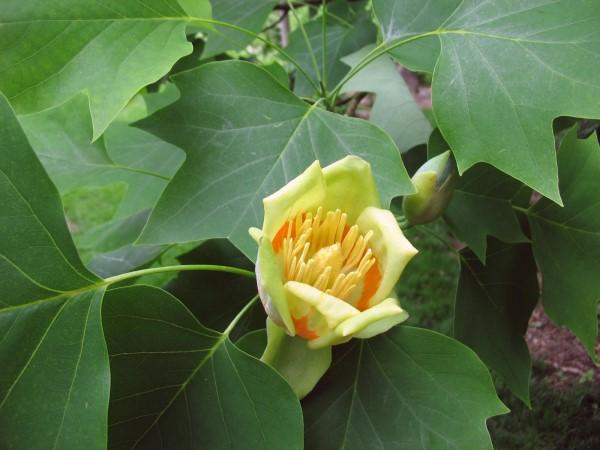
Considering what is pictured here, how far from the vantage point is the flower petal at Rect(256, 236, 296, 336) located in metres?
0.69

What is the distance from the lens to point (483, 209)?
1.13 m

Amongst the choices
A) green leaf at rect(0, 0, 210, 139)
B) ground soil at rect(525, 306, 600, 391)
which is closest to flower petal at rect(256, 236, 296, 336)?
green leaf at rect(0, 0, 210, 139)

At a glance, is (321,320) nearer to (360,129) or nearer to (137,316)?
(137,316)

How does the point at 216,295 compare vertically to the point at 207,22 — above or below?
below

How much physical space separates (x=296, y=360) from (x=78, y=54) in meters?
0.51

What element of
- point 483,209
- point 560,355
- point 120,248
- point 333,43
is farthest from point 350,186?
point 560,355

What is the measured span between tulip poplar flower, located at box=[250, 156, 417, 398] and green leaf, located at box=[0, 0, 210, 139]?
296 millimetres

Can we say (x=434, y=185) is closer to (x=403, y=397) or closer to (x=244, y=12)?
(x=403, y=397)

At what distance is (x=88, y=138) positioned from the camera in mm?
1363

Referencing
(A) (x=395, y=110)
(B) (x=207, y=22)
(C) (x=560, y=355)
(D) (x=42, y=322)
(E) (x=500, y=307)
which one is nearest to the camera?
(D) (x=42, y=322)

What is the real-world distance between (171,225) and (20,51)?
1.02 feet

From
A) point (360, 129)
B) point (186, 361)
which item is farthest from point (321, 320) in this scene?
point (360, 129)

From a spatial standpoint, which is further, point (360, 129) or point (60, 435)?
point (360, 129)

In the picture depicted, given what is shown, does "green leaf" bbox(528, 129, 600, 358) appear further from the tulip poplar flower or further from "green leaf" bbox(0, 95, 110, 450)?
"green leaf" bbox(0, 95, 110, 450)
